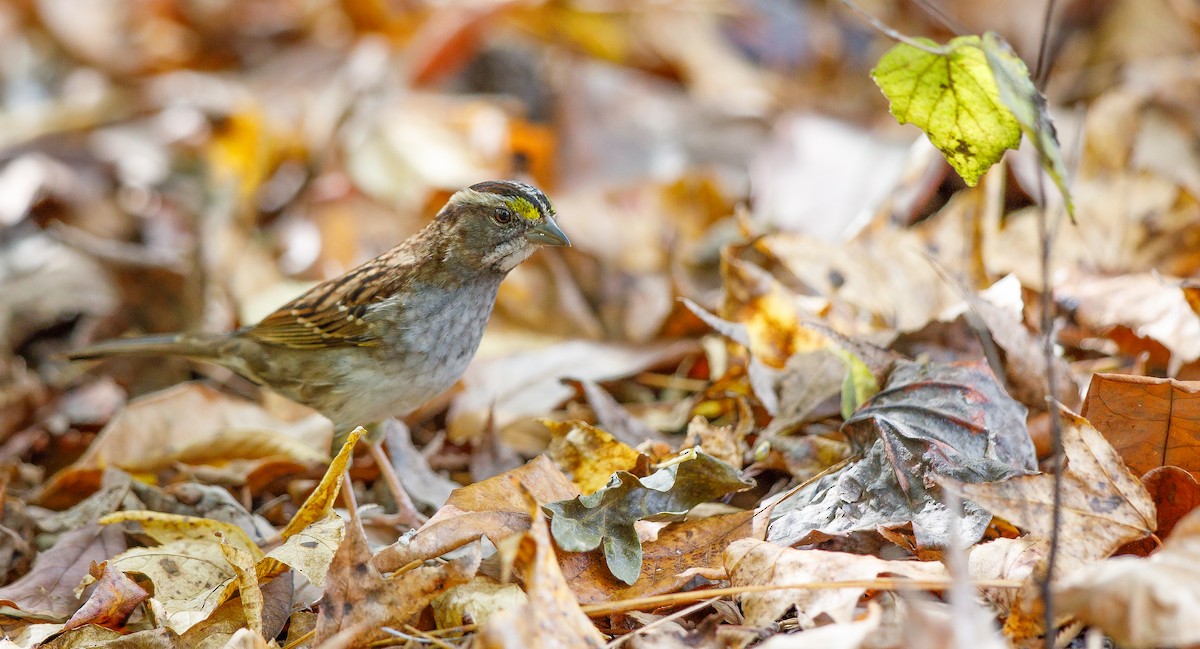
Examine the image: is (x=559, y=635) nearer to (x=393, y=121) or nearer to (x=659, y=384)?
(x=659, y=384)

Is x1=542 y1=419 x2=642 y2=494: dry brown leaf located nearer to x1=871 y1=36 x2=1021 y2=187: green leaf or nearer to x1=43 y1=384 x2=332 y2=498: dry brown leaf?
x1=43 y1=384 x2=332 y2=498: dry brown leaf

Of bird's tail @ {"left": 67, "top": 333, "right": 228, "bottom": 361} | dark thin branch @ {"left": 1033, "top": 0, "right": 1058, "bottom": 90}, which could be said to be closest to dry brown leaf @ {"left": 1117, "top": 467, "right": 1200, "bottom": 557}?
dark thin branch @ {"left": 1033, "top": 0, "right": 1058, "bottom": 90}

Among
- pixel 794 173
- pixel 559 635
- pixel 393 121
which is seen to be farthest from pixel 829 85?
pixel 559 635

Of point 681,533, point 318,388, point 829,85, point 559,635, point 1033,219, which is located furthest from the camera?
point 829,85

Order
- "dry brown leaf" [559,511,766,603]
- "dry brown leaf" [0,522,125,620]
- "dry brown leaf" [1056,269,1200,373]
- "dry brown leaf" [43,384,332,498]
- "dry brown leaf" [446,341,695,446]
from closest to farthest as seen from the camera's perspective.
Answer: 1. "dry brown leaf" [559,511,766,603]
2. "dry brown leaf" [0,522,125,620]
3. "dry brown leaf" [1056,269,1200,373]
4. "dry brown leaf" [43,384,332,498]
5. "dry brown leaf" [446,341,695,446]

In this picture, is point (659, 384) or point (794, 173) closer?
point (659, 384)

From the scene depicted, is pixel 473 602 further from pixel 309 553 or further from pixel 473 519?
pixel 309 553
